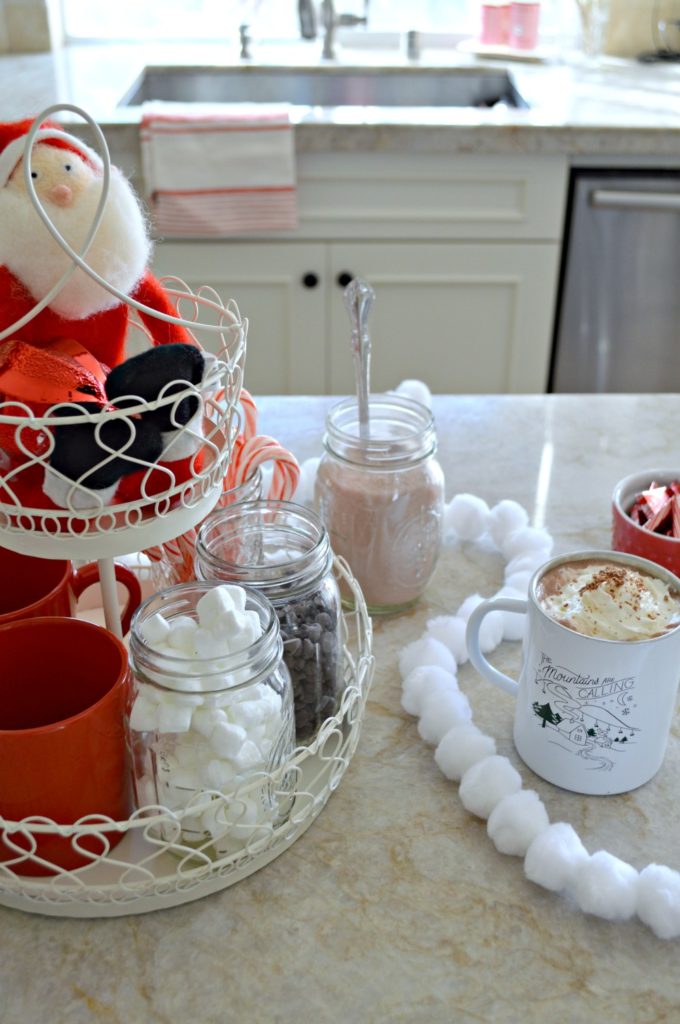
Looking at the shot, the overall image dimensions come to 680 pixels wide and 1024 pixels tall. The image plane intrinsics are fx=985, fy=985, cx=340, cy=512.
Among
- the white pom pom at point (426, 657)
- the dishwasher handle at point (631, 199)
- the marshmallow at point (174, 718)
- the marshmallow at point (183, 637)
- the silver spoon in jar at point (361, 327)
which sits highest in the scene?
the silver spoon in jar at point (361, 327)

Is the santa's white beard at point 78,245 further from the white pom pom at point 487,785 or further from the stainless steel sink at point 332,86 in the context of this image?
the stainless steel sink at point 332,86

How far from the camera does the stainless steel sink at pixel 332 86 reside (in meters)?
2.34

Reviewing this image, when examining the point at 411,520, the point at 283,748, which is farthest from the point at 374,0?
the point at 283,748

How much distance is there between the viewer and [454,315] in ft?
6.57

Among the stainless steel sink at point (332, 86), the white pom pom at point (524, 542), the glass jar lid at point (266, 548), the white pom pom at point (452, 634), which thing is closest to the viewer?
the glass jar lid at point (266, 548)

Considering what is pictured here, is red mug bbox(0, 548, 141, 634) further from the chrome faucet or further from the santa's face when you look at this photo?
the chrome faucet

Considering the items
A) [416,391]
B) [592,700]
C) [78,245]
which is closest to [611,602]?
[592,700]

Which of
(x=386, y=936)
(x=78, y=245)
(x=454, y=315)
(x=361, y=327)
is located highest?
(x=78, y=245)

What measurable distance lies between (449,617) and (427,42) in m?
2.17

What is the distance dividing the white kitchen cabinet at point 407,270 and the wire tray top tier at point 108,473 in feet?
4.54

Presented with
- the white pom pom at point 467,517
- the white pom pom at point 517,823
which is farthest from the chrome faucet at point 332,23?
the white pom pom at point 517,823

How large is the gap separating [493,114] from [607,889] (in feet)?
5.36

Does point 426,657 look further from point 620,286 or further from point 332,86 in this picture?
point 332,86

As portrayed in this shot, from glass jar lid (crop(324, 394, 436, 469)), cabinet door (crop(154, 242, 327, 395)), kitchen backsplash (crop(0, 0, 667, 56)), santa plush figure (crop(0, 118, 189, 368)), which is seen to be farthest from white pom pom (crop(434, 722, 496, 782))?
kitchen backsplash (crop(0, 0, 667, 56))
